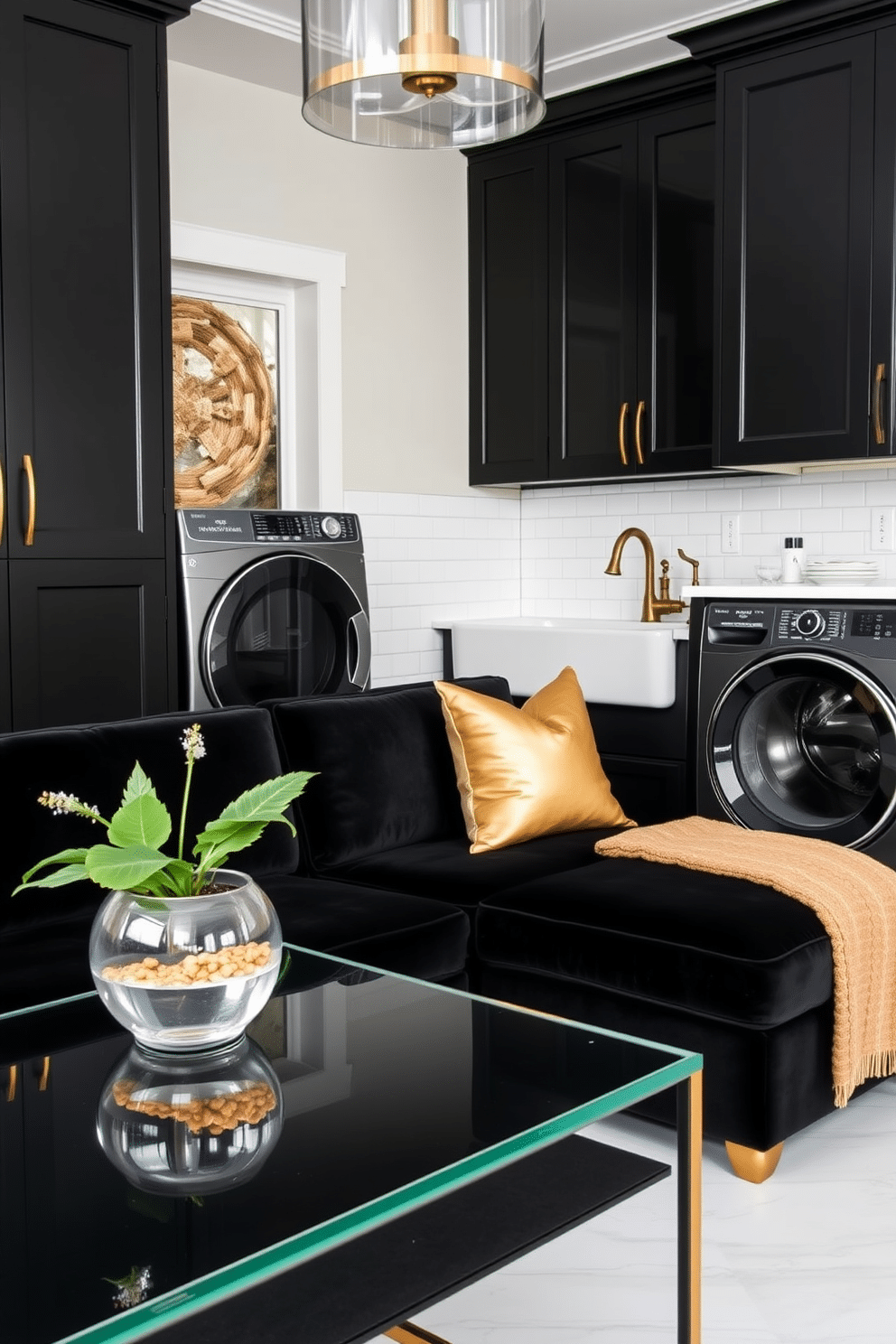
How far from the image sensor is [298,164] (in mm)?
4652

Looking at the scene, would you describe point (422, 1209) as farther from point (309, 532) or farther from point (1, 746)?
point (309, 532)

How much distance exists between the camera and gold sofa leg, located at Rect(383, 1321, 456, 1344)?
1880 mm

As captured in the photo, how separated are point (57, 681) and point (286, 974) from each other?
1607 millimetres

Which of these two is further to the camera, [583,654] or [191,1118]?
[583,654]

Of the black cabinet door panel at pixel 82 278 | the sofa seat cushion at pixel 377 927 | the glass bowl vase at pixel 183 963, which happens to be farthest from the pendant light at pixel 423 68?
the black cabinet door panel at pixel 82 278

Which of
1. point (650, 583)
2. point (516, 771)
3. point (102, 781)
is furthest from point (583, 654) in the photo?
point (102, 781)

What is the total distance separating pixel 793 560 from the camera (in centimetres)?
423

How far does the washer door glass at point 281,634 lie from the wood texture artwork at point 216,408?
0.64m

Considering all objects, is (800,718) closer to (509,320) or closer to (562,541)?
(562,541)

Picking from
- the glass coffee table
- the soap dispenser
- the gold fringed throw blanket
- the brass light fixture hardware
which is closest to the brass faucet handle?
the soap dispenser

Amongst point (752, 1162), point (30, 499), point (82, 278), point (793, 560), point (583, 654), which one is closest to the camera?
point (752, 1162)

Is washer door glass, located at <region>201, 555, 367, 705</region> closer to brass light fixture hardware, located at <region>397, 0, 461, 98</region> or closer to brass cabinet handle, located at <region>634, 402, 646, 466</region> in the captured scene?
brass cabinet handle, located at <region>634, 402, 646, 466</region>

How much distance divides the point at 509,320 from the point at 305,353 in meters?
0.83

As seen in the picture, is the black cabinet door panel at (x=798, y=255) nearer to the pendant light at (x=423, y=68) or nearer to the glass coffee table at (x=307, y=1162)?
the pendant light at (x=423, y=68)
